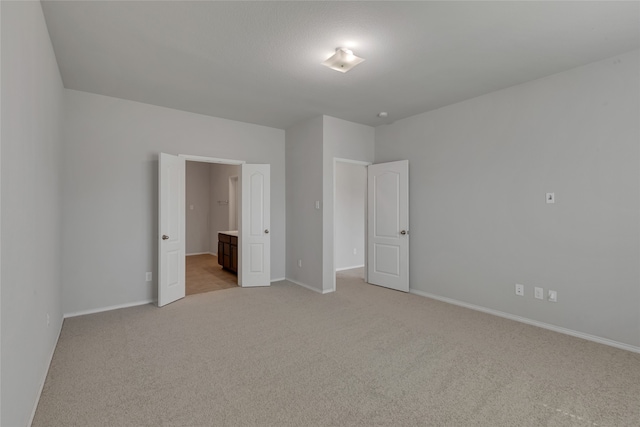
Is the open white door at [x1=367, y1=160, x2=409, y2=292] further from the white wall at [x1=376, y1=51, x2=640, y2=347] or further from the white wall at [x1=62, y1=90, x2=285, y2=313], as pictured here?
the white wall at [x1=62, y1=90, x2=285, y2=313]

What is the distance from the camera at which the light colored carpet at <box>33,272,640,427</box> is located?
185cm

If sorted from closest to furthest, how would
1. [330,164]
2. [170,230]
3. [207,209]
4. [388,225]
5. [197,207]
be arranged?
1. [170,230]
2. [330,164]
3. [388,225]
4. [197,207]
5. [207,209]

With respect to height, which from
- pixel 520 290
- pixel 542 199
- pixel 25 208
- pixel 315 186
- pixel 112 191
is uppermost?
pixel 315 186

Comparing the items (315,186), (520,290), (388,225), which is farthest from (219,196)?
(520,290)

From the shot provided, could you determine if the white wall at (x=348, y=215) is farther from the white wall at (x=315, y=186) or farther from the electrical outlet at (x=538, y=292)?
the electrical outlet at (x=538, y=292)

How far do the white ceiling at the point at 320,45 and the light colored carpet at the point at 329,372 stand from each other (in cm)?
272

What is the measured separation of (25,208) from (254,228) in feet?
10.5

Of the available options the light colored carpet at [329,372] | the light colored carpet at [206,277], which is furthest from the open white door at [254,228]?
the light colored carpet at [329,372]

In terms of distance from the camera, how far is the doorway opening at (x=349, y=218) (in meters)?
6.29

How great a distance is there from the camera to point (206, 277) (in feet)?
18.1

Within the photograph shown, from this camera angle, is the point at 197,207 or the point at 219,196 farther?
the point at 197,207

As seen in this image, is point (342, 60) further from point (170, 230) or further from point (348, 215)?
point (348, 215)

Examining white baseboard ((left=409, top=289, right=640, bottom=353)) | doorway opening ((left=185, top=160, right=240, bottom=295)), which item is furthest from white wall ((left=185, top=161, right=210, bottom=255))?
white baseboard ((left=409, top=289, right=640, bottom=353))

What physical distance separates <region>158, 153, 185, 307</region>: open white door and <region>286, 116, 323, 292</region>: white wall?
5.82 ft
